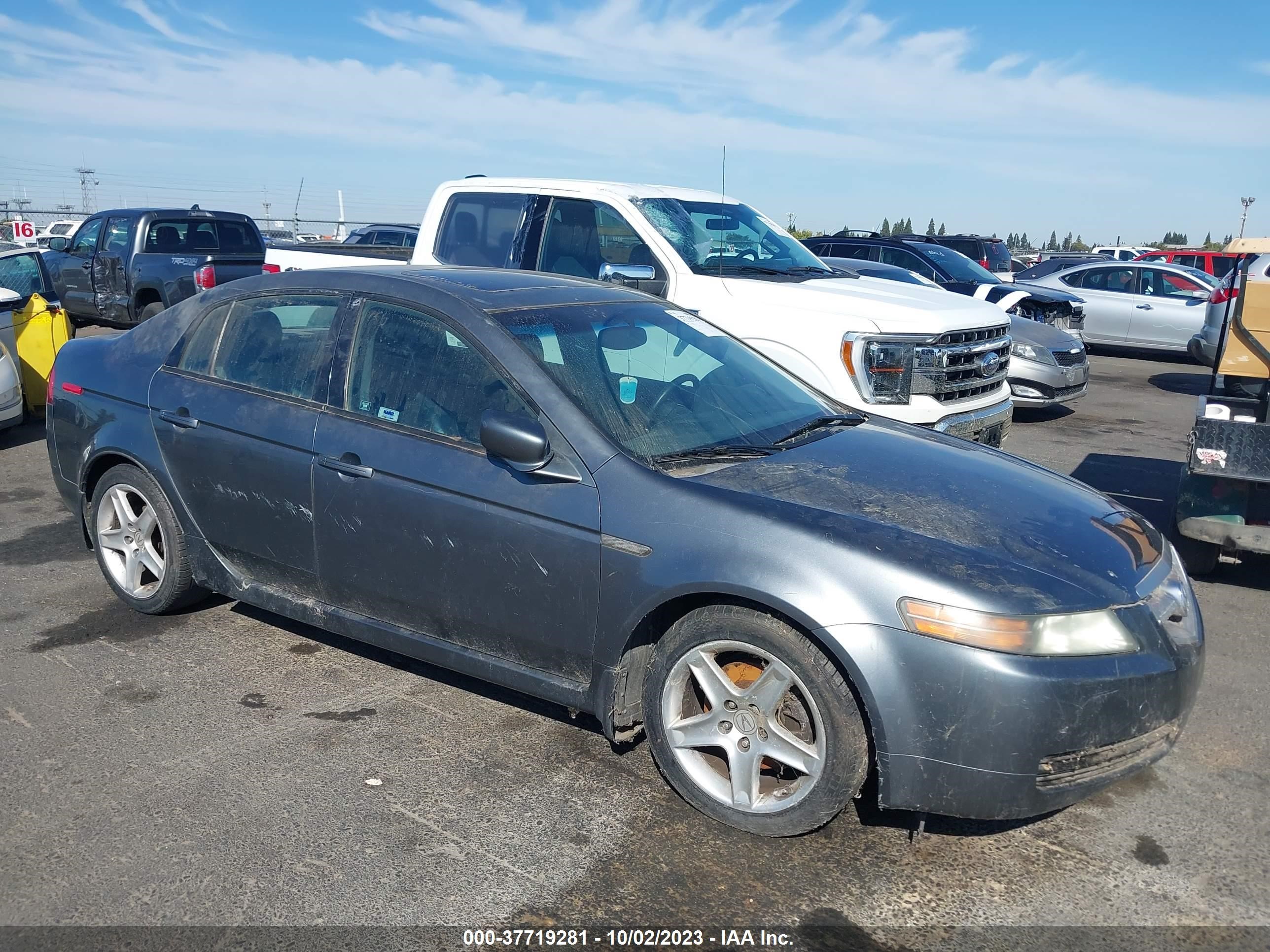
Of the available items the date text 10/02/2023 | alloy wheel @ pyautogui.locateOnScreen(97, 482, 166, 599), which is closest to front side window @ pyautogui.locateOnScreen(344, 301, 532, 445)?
alloy wheel @ pyautogui.locateOnScreen(97, 482, 166, 599)

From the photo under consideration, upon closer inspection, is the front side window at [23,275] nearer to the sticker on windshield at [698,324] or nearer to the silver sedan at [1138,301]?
the sticker on windshield at [698,324]

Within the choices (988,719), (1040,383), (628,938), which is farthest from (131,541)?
(1040,383)

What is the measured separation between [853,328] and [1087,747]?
13.4 ft

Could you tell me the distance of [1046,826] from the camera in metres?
3.46

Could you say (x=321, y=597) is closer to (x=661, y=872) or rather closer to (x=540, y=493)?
(x=540, y=493)

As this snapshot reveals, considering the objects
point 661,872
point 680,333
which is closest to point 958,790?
point 661,872

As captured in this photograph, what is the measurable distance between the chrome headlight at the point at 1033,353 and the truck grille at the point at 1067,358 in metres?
0.05

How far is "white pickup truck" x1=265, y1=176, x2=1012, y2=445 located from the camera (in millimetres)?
6820

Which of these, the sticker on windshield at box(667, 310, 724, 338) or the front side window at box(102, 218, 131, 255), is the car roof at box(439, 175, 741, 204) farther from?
the front side window at box(102, 218, 131, 255)

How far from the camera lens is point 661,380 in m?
4.12

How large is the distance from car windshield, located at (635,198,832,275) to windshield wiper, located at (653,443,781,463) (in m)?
3.65

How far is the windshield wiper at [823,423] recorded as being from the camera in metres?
4.14

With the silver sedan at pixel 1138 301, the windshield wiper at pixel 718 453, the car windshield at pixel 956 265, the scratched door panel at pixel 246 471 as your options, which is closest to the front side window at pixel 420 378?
the scratched door panel at pixel 246 471

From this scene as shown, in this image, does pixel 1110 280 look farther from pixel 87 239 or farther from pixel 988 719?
pixel 988 719
